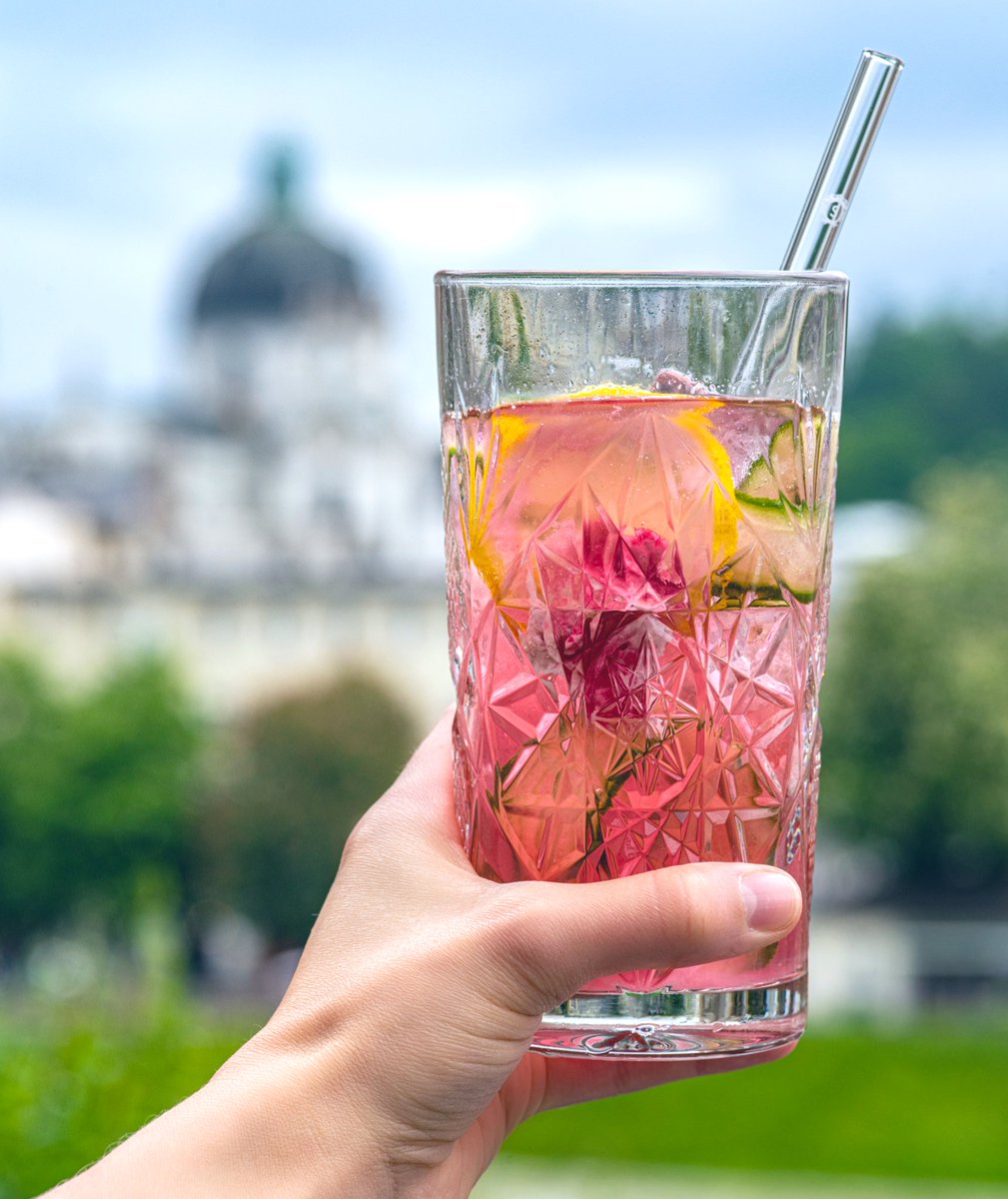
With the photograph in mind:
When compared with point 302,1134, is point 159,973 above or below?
below

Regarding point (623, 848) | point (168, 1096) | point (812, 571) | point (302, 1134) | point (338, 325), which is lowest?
point (168, 1096)

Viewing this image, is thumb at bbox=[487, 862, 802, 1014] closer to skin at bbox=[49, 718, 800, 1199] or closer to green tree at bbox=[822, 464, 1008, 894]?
skin at bbox=[49, 718, 800, 1199]

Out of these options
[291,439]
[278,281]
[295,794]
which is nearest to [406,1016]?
[295,794]

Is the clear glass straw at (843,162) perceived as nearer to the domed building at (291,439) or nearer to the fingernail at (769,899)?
the fingernail at (769,899)

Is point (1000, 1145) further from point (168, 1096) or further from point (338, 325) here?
point (338, 325)

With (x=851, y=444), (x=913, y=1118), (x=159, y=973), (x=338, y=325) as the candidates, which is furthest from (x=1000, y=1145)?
(x=338, y=325)

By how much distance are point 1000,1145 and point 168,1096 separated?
9530 millimetres

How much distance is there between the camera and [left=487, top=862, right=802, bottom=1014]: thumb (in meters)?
0.84

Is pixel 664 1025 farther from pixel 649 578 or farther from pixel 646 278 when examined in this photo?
pixel 646 278

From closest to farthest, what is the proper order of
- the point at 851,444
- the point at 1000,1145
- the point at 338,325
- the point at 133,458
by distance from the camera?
the point at 1000,1145 < the point at 851,444 < the point at 133,458 < the point at 338,325

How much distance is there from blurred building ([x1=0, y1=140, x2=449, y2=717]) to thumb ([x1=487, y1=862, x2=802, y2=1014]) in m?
24.8

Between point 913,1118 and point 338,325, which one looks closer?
point 913,1118

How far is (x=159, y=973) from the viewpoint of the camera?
307 centimetres

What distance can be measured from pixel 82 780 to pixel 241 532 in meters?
5.77
